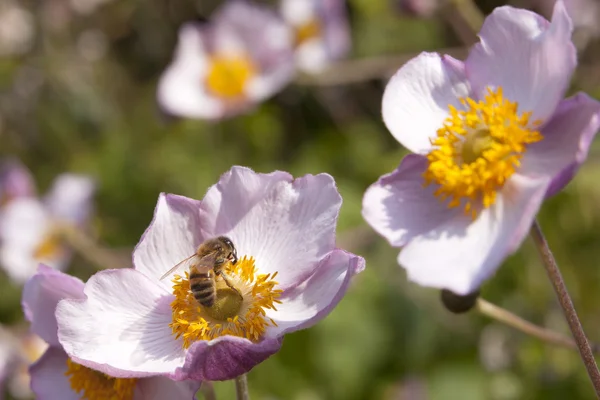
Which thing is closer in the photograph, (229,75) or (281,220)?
(281,220)

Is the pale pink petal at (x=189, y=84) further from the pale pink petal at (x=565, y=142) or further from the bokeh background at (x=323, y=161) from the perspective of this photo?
the pale pink petal at (x=565, y=142)

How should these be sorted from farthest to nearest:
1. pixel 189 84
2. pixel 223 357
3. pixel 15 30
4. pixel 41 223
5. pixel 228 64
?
pixel 15 30
pixel 228 64
pixel 189 84
pixel 41 223
pixel 223 357

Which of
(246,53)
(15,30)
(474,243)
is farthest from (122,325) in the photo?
(15,30)

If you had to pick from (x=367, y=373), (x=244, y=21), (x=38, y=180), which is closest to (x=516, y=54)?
(x=367, y=373)

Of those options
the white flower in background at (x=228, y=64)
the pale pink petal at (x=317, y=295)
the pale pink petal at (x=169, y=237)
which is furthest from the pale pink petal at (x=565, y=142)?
the white flower in background at (x=228, y=64)

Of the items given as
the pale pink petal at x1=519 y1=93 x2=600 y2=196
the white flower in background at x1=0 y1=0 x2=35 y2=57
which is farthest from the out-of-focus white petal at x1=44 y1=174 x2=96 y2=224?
the pale pink petal at x1=519 y1=93 x2=600 y2=196

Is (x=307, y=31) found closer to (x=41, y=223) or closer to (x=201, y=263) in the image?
(x=41, y=223)

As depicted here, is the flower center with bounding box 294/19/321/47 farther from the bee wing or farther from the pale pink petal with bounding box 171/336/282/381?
the pale pink petal with bounding box 171/336/282/381
